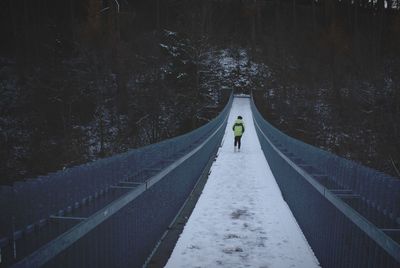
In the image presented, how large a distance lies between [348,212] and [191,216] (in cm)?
468

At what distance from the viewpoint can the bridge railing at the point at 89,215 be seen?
9.68 ft

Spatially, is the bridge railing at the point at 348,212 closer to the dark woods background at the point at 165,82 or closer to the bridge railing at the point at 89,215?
the bridge railing at the point at 89,215

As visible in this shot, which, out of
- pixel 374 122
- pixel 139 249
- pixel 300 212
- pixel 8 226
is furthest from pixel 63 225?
pixel 374 122

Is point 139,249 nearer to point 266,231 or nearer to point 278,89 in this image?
point 266,231

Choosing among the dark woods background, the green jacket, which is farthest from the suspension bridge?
the dark woods background

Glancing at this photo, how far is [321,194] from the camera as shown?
225 inches

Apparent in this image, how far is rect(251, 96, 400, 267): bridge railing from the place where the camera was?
365cm

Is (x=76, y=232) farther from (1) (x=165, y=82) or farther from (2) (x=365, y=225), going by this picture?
(1) (x=165, y=82)

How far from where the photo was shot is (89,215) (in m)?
3.91

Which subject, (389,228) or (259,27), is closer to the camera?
(389,228)

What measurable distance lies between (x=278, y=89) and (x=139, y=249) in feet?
175

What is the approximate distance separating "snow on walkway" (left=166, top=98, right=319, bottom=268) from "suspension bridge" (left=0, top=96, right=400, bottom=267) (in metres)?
0.02

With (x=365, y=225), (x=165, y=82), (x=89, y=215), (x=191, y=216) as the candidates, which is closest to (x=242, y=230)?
(x=191, y=216)

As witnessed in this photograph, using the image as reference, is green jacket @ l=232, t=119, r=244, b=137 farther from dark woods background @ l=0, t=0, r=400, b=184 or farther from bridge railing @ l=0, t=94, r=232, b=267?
dark woods background @ l=0, t=0, r=400, b=184
